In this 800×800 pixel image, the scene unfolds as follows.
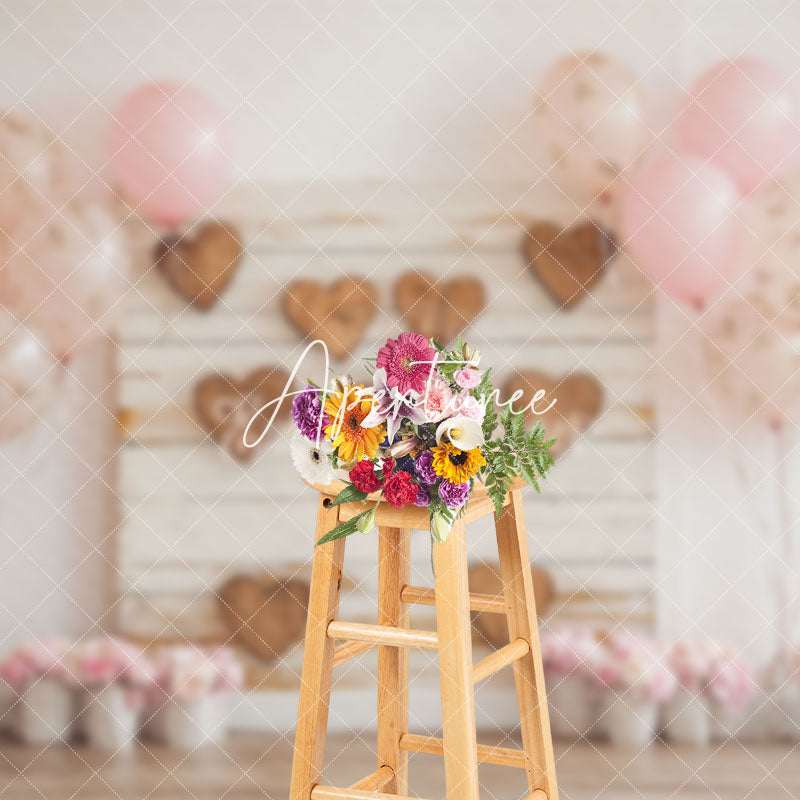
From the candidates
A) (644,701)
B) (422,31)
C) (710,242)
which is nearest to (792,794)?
(644,701)

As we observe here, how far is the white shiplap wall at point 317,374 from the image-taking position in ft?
7.34

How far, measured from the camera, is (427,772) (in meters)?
2.06

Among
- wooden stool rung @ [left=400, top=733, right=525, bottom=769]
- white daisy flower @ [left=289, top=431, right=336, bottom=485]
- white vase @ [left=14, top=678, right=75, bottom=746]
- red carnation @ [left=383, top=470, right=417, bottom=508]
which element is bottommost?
wooden stool rung @ [left=400, top=733, right=525, bottom=769]

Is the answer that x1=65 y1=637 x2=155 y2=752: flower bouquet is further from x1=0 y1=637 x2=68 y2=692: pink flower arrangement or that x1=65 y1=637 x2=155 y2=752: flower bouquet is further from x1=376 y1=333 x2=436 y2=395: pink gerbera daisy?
x1=376 y1=333 x2=436 y2=395: pink gerbera daisy

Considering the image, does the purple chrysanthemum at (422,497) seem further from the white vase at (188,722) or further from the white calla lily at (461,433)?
the white vase at (188,722)

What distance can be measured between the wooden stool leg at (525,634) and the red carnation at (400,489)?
0.22m

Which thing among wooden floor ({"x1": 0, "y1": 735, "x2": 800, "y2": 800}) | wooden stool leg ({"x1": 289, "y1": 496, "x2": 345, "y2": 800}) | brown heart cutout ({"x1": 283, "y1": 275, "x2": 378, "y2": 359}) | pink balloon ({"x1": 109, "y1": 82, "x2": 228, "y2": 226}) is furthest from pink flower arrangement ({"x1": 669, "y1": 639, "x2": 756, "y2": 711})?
pink balloon ({"x1": 109, "y1": 82, "x2": 228, "y2": 226})

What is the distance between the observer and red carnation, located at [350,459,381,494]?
4.19 feet

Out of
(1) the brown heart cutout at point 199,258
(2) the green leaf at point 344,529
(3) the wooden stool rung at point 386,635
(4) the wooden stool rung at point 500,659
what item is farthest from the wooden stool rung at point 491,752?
(1) the brown heart cutout at point 199,258

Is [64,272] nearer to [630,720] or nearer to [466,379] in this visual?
[466,379]

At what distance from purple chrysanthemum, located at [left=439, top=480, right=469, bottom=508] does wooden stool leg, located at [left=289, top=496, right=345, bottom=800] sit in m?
→ 0.17

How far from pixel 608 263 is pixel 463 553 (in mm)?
1125

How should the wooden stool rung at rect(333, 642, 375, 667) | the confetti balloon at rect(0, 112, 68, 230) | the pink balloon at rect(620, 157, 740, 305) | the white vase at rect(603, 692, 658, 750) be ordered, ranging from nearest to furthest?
the wooden stool rung at rect(333, 642, 375, 667) → the pink balloon at rect(620, 157, 740, 305) → the confetti balloon at rect(0, 112, 68, 230) → the white vase at rect(603, 692, 658, 750)

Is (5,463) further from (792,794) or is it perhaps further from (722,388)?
(792,794)
